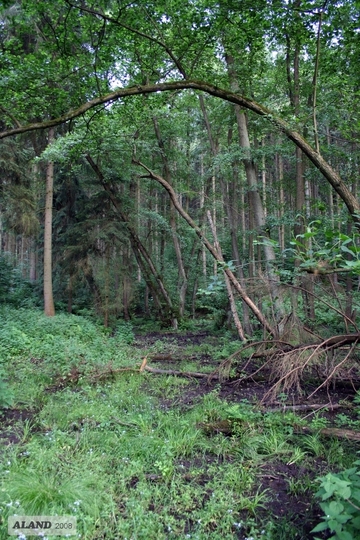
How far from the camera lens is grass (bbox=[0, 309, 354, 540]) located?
2350 millimetres

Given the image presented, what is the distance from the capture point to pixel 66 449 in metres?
3.27

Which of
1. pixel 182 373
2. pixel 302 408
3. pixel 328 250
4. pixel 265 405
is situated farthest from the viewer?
pixel 182 373

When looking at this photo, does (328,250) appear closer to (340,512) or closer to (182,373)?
(340,512)

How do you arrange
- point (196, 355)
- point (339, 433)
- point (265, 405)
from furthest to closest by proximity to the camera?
point (196, 355), point (265, 405), point (339, 433)

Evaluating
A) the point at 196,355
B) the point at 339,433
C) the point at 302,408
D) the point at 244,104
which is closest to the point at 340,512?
the point at 339,433

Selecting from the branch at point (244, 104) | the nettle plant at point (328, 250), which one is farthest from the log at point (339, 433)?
the branch at point (244, 104)

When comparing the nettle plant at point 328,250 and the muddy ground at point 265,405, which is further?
the muddy ground at point 265,405

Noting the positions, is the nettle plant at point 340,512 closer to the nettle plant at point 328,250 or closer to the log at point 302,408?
the nettle plant at point 328,250

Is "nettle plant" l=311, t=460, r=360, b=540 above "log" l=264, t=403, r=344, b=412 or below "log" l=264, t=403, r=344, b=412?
above

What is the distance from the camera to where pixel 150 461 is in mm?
3176

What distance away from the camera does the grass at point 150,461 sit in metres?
2.35

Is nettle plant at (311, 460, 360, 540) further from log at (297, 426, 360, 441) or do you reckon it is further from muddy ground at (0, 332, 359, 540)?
log at (297, 426, 360, 441)

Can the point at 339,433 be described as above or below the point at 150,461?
above

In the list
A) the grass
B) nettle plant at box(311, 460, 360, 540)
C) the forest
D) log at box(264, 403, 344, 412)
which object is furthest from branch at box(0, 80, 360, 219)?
nettle plant at box(311, 460, 360, 540)
